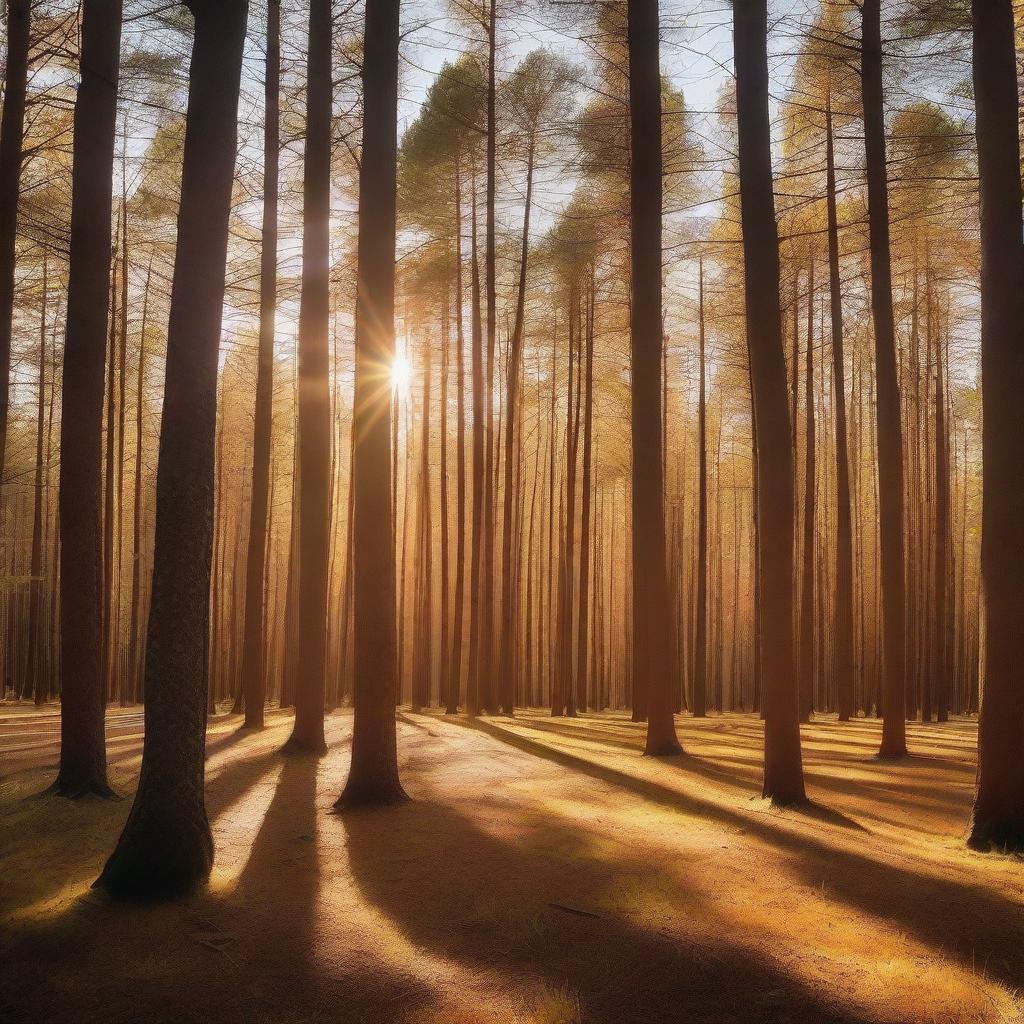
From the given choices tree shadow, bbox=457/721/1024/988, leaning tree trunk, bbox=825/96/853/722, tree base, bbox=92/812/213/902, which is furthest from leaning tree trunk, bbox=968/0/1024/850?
leaning tree trunk, bbox=825/96/853/722

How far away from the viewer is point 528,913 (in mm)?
3943

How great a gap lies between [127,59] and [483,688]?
10.8 m

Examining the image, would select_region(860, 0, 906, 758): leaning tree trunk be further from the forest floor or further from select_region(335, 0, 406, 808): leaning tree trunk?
select_region(335, 0, 406, 808): leaning tree trunk

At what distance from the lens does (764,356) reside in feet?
21.1

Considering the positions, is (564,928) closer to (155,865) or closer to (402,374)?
(155,865)

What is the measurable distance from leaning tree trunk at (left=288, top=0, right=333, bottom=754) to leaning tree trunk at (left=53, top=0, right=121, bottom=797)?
7.07 ft

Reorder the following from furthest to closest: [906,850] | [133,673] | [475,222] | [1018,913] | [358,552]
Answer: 1. [133,673]
2. [475,222]
3. [358,552]
4. [906,850]
5. [1018,913]

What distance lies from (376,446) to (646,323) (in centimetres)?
393

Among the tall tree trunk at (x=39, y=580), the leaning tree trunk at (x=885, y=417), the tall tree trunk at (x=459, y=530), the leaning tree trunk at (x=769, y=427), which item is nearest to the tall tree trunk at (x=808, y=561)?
the leaning tree trunk at (x=885, y=417)

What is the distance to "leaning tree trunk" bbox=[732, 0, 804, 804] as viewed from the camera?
245 inches

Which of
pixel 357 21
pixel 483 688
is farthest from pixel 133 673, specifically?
pixel 357 21

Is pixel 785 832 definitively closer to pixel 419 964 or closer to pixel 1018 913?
pixel 1018 913

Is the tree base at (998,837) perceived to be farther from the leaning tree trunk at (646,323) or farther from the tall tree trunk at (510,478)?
the tall tree trunk at (510,478)

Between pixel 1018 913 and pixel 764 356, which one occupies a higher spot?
pixel 764 356
